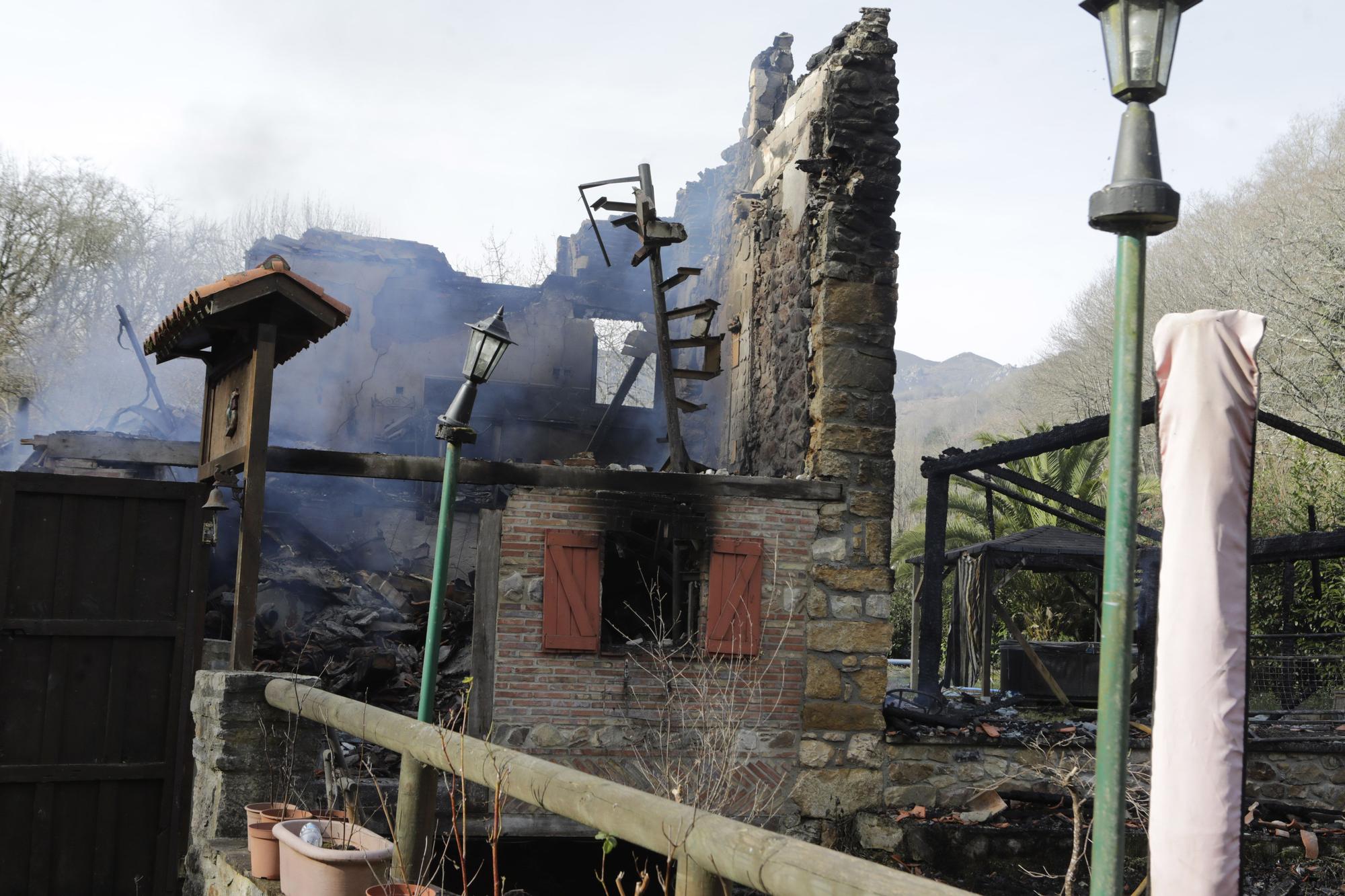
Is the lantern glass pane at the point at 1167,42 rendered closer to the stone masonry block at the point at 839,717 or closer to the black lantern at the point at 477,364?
the black lantern at the point at 477,364

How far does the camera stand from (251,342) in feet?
24.7

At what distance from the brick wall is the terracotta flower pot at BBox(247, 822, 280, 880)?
16.3 ft

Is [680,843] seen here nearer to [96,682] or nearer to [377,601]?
[96,682]

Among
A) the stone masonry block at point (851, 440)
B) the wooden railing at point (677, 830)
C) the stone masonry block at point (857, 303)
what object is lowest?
the wooden railing at point (677, 830)

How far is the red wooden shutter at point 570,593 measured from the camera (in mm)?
10398

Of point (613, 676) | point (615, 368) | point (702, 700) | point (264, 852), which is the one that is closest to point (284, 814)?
point (264, 852)

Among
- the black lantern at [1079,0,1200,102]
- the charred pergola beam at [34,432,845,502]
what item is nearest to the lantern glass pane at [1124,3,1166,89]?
the black lantern at [1079,0,1200,102]

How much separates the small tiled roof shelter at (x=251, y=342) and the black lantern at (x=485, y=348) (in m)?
0.80

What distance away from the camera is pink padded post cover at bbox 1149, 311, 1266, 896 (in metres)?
2.75

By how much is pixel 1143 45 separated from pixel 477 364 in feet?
17.1

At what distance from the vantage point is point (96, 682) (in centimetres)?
744

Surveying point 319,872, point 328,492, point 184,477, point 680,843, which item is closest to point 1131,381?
point 680,843

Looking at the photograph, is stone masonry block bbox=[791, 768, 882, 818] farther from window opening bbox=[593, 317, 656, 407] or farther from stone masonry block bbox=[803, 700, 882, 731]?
window opening bbox=[593, 317, 656, 407]

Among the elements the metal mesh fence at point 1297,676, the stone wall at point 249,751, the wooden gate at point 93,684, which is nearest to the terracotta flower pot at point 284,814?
the stone wall at point 249,751
